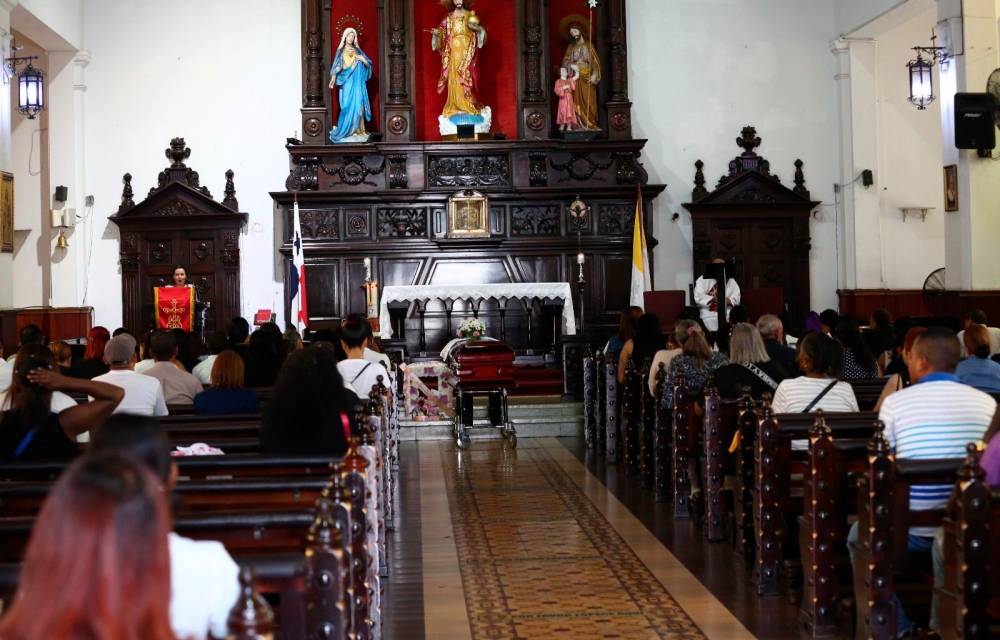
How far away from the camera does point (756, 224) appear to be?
1902 cm

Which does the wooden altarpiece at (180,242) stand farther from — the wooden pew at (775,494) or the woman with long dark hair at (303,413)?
the wooden pew at (775,494)

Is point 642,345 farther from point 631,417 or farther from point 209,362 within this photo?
point 209,362

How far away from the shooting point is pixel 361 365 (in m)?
8.95

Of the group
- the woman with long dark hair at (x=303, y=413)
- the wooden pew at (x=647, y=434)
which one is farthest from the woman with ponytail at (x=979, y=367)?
the woman with long dark hair at (x=303, y=413)

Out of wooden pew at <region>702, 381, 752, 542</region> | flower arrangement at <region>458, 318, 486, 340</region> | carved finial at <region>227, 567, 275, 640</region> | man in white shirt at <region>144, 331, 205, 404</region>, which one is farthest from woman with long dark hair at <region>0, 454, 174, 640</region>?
flower arrangement at <region>458, 318, 486, 340</region>

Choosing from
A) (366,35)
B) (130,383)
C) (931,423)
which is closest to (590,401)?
(130,383)

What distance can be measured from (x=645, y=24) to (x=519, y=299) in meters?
5.34

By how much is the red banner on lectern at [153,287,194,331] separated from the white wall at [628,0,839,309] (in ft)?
25.1

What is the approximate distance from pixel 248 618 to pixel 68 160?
58.5ft

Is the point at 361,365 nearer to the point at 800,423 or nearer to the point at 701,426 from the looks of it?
the point at 701,426

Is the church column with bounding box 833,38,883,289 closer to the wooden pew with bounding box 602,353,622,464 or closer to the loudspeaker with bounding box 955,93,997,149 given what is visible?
the loudspeaker with bounding box 955,93,997,149

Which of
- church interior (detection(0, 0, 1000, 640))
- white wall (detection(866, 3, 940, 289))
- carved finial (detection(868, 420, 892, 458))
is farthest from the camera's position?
white wall (detection(866, 3, 940, 289))

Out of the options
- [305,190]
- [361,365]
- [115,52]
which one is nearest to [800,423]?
[361,365]

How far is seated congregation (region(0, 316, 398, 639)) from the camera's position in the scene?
200 centimetres
